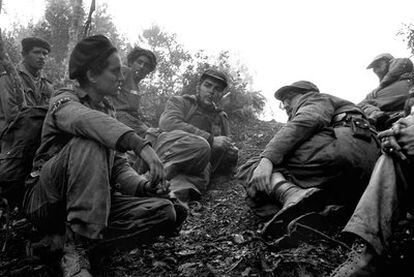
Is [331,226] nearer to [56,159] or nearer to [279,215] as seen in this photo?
[279,215]

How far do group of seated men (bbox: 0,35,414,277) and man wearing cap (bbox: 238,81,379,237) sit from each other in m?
0.01

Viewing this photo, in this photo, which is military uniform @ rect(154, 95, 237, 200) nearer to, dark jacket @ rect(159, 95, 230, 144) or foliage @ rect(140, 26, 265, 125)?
dark jacket @ rect(159, 95, 230, 144)

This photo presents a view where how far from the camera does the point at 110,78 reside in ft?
10.2

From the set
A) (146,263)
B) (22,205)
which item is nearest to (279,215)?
(146,263)

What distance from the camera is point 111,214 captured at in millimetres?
2811

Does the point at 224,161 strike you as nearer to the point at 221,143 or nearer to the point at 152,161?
the point at 221,143

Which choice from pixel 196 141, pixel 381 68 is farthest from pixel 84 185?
pixel 381 68

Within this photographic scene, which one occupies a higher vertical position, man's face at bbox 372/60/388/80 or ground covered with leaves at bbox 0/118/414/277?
man's face at bbox 372/60/388/80

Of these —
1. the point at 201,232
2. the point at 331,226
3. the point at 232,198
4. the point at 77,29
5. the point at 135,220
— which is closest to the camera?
the point at 135,220

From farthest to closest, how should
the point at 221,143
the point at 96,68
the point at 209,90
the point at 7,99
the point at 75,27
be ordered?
1. the point at 75,27
2. the point at 209,90
3. the point at 221,143
4. the point at 7,99
5. the point at 96,68

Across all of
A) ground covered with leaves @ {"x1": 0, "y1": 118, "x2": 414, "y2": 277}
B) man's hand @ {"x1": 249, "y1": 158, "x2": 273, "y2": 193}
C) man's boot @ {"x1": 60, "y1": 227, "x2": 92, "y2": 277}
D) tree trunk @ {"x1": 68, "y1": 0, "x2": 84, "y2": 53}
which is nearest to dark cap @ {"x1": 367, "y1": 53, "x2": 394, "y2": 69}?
man's hand @ {"x1": 249, "y1": 158, "x2": 273, "y2": 193}

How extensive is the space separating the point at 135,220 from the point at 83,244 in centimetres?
41

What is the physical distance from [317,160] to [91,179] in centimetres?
213

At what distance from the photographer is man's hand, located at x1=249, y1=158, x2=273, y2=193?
355 centimetres
